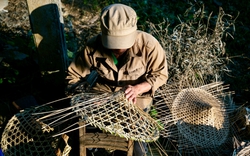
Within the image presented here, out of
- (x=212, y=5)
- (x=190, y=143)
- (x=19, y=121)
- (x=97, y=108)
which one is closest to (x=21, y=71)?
(x=19, y=121)

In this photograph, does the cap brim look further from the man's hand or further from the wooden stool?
the wooden stool

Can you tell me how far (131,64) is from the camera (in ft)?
7.91

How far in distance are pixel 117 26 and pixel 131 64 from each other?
0.49m

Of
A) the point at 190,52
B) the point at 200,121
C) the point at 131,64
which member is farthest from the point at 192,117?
the point at 131,64

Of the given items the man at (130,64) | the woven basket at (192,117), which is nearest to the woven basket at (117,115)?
the man at (130,64)

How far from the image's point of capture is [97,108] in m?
1.94

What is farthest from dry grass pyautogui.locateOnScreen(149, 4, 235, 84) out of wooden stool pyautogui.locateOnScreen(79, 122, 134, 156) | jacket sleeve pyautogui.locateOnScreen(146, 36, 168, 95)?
wooden stool pyautogui.locateOnScreen(79, 122, 134, 156)

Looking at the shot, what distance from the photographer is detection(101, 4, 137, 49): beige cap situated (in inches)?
79.4

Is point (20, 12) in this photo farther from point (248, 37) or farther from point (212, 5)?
point (248, 37)

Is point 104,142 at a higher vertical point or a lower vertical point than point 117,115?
lower

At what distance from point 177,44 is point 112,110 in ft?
5.45

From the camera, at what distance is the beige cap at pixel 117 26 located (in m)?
2.02

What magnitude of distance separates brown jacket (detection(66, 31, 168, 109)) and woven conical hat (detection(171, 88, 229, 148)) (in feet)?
2.25

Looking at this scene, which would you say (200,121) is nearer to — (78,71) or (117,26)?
(78,71)
